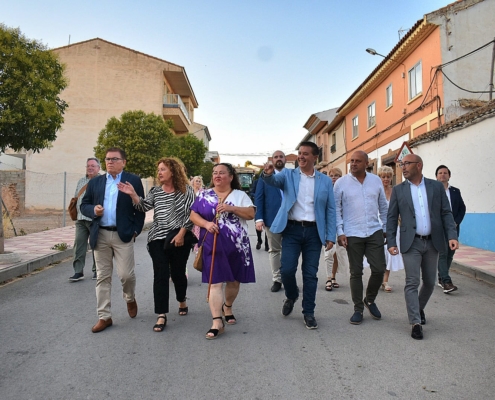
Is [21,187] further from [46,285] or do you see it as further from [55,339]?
[55,339]

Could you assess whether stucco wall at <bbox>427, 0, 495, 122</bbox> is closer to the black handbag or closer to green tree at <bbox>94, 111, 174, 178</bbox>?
the black handbag

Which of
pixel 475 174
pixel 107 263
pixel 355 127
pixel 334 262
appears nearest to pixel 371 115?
pixel 355 127

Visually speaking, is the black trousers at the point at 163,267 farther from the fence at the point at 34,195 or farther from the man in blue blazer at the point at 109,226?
the fence at the point at 34,195

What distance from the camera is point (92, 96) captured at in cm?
3309

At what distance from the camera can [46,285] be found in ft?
24.0

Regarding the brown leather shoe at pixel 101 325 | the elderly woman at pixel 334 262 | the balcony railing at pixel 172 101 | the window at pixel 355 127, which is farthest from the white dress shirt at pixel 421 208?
the balcony railing at pixel 172 101

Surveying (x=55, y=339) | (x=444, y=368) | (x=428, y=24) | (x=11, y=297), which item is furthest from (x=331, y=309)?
(x=428, y=24)

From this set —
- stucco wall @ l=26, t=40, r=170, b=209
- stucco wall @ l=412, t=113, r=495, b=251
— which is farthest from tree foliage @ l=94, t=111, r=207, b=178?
stucco wall @ l=412, t=113, r=495, b=251

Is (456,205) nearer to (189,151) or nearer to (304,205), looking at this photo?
(304,205)

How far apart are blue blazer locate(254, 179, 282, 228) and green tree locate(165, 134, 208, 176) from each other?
76.0ft

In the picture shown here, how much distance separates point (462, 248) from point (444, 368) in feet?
28.8

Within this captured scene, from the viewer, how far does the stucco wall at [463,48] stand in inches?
596

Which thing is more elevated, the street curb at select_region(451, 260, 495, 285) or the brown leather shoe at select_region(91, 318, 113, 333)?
the street curb at select_region(451, 260, 495, 285)

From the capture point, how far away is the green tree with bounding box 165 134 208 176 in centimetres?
3027
